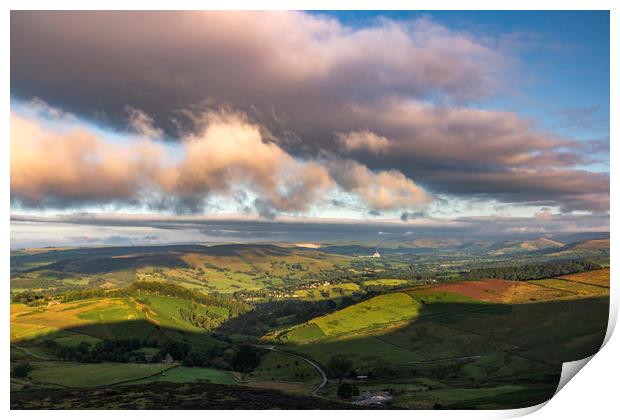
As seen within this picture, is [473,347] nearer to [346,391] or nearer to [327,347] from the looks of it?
[346,391]

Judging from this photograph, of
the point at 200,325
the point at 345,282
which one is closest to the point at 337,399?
the point at 200,325

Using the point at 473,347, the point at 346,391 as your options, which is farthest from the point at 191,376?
the point at 473,347

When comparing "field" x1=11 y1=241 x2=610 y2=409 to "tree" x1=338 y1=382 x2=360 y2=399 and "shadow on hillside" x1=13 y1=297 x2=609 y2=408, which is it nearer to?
A: "shadow on hillside" x1=13 y1=297 x2=609 y2=408

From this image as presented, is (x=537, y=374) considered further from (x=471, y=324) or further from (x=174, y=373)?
(x=174, y=373)

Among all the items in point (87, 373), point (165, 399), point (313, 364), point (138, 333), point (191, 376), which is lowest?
point (138, 333)

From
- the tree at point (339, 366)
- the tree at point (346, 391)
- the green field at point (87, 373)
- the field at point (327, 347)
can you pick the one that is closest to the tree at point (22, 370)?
the field at point (327, 347)

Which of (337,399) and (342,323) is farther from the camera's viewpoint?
(342,323)
